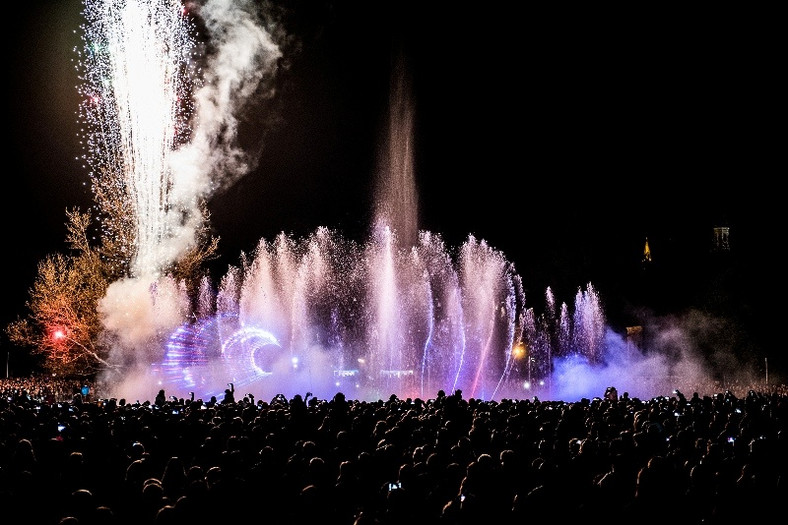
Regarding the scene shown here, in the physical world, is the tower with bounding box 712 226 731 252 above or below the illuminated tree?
above

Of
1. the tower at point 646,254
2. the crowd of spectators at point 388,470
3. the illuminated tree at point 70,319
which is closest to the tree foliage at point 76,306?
the illuminated tree at point 70,319

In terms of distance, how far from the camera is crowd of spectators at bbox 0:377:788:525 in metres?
6.76

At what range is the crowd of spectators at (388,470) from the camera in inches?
266

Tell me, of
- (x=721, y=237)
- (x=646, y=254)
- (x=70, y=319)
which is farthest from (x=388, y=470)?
(x=646, y=254)

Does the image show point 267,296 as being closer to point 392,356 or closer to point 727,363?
point 392,356

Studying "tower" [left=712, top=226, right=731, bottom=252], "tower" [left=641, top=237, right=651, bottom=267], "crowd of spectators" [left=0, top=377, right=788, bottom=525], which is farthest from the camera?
"tower" [left=641, top=237, right=651, bottom=267]

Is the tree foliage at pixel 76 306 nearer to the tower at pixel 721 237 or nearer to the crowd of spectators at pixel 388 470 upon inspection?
the crowd of spectators at pixel 388 470

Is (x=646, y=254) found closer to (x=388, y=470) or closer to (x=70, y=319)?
(x=70, y=319)

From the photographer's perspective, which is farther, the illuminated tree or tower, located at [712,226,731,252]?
tower, located at [712,226,731,252]

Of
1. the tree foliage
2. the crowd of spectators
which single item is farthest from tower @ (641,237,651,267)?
the crowd of spectators

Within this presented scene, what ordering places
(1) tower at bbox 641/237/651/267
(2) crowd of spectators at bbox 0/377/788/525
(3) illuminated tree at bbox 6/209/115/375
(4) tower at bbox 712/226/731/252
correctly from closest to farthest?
(2) crowd of spectators at bbox 0/377/788/525 < (3) illuminated tree at bbox 6/209/115/375 < (4) tower at bbox 712/226/731/252 < (1) tower at bbox 641/237/651/267

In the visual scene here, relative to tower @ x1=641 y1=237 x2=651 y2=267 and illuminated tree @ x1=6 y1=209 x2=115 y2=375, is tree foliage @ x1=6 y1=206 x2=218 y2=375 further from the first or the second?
tower @ x1=641 y1=237 x2=651 y2=267

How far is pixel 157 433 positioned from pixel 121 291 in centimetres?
3285

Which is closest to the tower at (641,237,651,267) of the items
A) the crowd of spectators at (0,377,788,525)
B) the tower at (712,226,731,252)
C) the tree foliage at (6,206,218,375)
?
the tower at (712,226,731,252)
